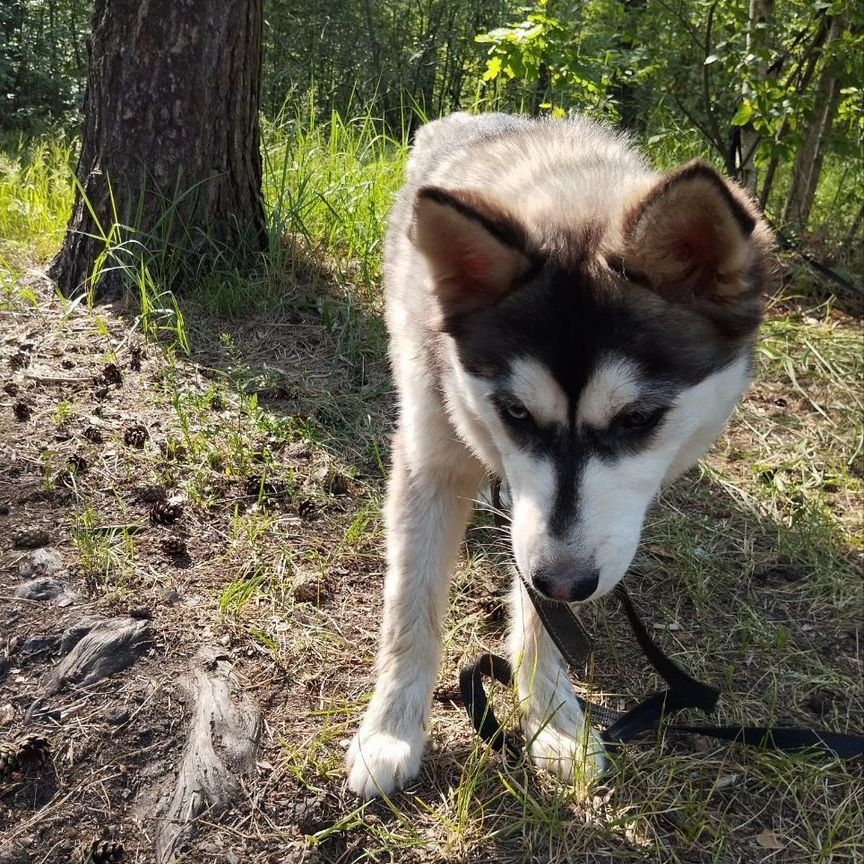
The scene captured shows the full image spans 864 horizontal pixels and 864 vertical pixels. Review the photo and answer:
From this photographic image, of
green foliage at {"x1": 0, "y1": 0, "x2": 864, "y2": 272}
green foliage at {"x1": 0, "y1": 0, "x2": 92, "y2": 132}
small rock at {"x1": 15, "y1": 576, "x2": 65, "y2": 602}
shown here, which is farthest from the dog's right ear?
green foliage at {"x1": 0, "y1": 0, "x2": 92, "y2": 132}

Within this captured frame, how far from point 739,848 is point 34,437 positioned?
2519 millimetres

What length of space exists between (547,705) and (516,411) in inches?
34.8

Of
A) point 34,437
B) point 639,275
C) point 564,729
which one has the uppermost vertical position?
point 639,275

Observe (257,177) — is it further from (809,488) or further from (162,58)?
(809,488)

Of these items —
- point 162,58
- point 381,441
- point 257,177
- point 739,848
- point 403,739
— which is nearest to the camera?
point 739,848

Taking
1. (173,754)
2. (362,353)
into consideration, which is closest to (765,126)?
(362,353)

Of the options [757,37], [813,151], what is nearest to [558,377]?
[757,37]

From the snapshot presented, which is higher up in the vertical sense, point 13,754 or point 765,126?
point 765,126

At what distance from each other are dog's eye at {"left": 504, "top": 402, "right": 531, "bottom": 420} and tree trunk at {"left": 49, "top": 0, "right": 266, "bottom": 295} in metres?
2.38

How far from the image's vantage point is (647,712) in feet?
7.23

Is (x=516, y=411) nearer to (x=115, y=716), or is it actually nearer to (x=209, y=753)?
(x=209, y=753)

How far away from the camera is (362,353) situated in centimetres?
372

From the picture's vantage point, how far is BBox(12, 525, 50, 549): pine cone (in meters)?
2.47

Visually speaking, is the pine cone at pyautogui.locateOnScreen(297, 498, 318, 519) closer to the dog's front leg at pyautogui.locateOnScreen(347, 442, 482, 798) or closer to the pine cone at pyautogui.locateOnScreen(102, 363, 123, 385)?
the dog's front leg at pyautogui.locateOnScreen(347, 442, 482, 798)
